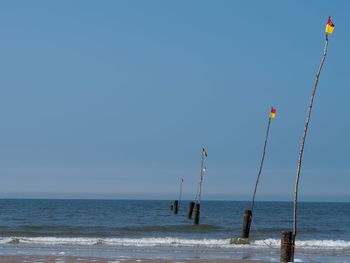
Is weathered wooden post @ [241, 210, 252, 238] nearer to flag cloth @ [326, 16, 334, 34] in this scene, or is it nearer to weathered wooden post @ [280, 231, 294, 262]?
weathered wooden post @ [280, 231, 294, 262]

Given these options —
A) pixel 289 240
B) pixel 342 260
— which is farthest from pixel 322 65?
pixel 342 260

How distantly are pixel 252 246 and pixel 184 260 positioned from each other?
8.79m

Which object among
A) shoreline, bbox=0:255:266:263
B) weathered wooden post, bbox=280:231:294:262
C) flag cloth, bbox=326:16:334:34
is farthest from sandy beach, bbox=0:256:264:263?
flag cloth, bbox=326:16:334:34

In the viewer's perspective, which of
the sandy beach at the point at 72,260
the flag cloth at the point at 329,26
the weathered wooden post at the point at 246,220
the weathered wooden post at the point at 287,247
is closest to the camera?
the flag cloth at the point at 329,26

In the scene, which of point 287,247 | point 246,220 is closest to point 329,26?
point 287,247

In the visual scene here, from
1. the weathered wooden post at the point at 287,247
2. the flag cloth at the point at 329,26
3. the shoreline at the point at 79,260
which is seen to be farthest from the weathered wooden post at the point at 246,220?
the flag cloth at the point at 329,26

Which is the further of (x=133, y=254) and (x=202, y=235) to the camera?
(x=202, y=235)

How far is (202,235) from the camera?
41125mm

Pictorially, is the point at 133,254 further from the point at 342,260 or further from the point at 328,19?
the point at 328,19

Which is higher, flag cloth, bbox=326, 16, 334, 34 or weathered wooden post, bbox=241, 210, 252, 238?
flag cloth, bbox=326, 16, 334, 34

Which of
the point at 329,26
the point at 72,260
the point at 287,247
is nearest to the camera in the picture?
the point at 329,26

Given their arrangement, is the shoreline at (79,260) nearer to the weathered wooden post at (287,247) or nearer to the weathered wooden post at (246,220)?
the weathered wooden post at (287,247)

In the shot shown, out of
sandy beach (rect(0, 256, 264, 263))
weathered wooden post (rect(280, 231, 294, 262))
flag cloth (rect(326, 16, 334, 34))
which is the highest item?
flag cloth (rect(326, 16, 334, 34))

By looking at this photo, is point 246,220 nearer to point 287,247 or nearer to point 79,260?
point 287,247
